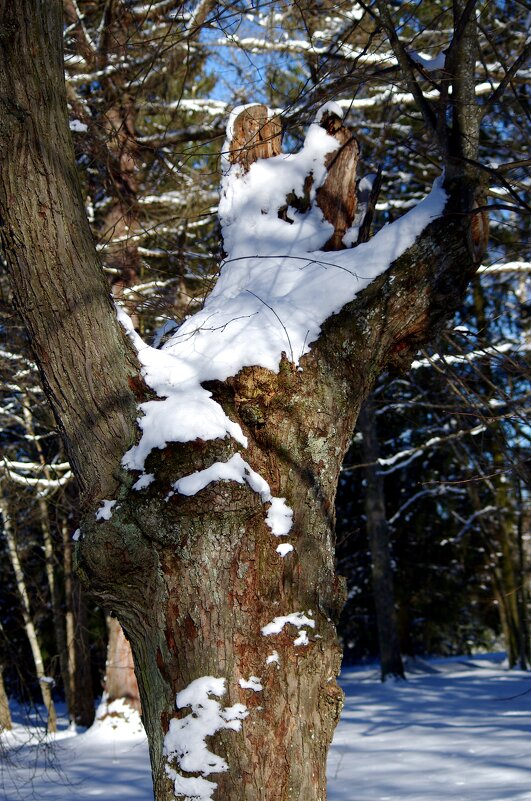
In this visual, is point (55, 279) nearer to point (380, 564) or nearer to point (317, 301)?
point (317, 301)

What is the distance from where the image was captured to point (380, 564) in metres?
12.1

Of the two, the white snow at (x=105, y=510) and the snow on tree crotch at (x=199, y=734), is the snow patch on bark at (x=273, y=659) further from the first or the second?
the white snow at (x=105, y=510)

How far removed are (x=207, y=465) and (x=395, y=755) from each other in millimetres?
4954

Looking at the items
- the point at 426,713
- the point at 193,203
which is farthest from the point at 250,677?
the point at 426,713

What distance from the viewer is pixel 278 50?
552 centimetres

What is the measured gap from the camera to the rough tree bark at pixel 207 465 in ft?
6.37

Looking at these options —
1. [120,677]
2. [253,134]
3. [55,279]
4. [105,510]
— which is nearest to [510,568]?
[120,677]

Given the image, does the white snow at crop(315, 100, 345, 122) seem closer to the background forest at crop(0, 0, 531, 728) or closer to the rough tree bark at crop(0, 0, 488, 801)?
the background forest at crop(0, 0, 531, 728)

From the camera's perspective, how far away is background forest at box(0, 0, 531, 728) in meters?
3.57

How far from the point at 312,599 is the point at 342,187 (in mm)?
1633

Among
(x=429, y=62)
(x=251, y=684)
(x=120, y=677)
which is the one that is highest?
(x=429, y=62)

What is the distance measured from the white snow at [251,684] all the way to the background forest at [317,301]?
586mm

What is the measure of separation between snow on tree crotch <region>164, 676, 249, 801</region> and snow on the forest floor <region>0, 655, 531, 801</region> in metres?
1.58

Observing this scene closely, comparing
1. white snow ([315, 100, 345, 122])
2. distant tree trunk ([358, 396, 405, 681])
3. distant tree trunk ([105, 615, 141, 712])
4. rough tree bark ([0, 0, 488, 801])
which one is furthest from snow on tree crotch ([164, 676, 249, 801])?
distant tree trunk ([358, 396, 405, 681])
